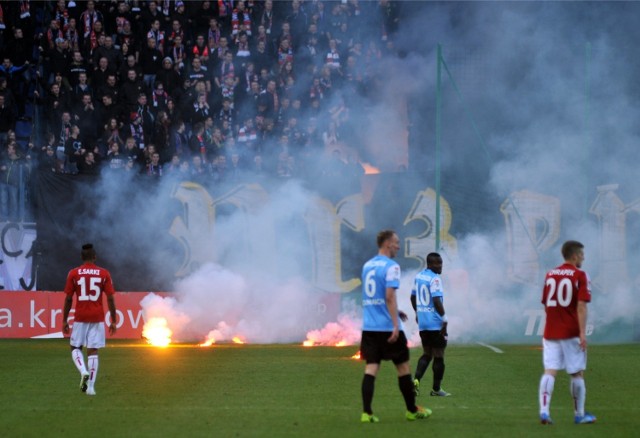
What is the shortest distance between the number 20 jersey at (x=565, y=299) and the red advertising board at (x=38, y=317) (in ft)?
42.8

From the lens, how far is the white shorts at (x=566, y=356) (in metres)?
9.32

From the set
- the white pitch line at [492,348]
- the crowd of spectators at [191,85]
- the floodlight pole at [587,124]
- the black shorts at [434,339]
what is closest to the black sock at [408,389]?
the black shorts at [434,339]

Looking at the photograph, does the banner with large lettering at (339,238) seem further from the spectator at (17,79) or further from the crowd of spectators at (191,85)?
the spectator at (17,79)

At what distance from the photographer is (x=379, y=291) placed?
9312 mm

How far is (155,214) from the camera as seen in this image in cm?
2178

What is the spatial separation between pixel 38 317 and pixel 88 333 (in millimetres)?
9336

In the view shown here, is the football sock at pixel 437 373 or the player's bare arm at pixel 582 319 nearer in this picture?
the player's bare arm at pixel 582 319

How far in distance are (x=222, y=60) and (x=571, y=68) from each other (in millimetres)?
7864

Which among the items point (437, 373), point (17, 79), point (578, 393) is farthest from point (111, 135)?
point (578, 393)

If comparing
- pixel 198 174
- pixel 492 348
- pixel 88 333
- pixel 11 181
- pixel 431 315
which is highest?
pixel 198 174

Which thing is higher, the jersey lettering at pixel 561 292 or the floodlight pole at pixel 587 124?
the floodlight pole at pixel 587 124

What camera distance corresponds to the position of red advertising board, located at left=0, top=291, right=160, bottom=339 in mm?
20703

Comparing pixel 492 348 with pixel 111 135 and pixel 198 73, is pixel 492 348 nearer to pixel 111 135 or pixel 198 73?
pixel 198 73

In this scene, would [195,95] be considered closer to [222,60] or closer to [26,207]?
[222,60]
